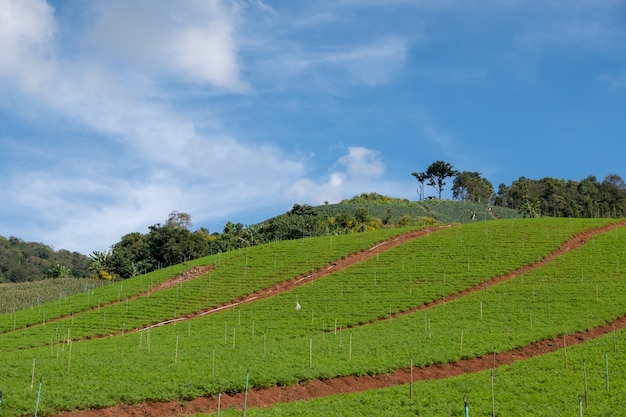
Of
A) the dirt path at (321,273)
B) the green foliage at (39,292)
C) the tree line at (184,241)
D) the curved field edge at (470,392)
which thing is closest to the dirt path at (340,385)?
the curved field edge at (470,392)

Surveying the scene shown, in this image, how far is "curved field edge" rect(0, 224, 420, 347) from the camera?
54.7 meters

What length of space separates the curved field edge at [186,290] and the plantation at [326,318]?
27 centimetres

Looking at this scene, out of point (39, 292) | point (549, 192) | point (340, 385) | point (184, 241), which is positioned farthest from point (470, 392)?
point (549, 192)

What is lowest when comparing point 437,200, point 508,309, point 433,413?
point 433,413

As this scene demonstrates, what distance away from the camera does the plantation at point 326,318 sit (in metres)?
28.4

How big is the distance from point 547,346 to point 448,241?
36653mm

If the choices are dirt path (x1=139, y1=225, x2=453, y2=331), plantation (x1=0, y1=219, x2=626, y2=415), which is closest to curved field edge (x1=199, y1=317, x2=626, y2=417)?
plantation (x1=0, y1=219, x2=626, y2=415)

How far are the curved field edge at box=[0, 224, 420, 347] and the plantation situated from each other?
0.27 metres

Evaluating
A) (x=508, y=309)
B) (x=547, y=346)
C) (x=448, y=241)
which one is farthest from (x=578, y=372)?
(x=448, y=241)

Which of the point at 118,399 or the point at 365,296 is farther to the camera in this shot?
the point at 365,296

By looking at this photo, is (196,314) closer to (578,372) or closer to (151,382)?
(151,382)

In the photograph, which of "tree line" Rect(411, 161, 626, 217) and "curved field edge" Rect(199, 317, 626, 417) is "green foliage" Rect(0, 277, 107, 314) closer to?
"curved field edge" Rect(199, 317, 626, 417)

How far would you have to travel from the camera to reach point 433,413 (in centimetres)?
2411

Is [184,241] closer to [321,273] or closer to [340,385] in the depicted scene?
[321,273]
